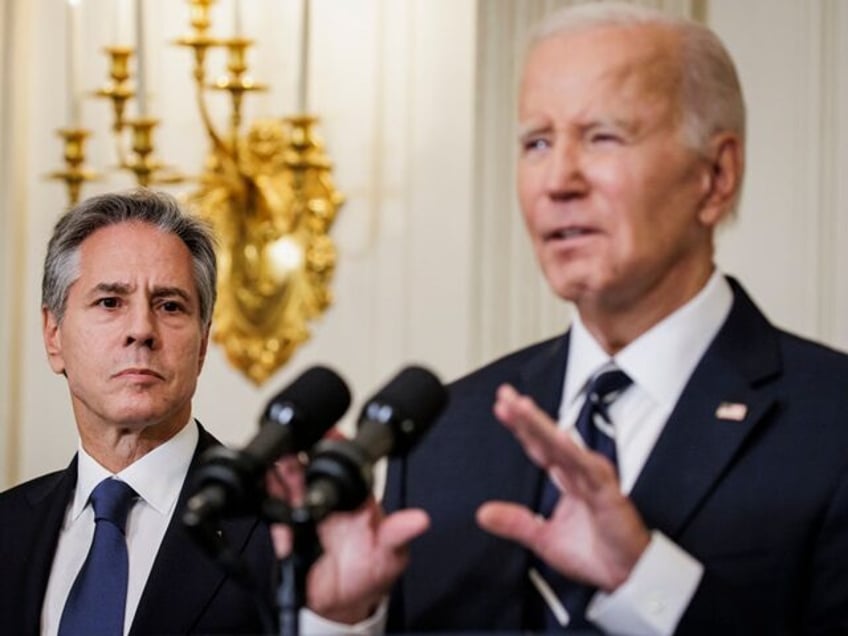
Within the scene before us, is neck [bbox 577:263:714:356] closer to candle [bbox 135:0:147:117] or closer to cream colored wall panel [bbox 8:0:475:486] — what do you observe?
cream colored wall panel [bbox 8:0:475:486]

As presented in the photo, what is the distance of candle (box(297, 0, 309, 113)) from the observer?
598 centimetres

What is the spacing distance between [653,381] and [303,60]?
3.18 metres

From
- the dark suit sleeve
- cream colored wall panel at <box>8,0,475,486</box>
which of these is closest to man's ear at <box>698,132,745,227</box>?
the dark suit sleeve

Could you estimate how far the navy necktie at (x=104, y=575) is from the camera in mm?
3637

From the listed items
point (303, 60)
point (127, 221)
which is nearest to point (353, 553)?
point (127, 221)

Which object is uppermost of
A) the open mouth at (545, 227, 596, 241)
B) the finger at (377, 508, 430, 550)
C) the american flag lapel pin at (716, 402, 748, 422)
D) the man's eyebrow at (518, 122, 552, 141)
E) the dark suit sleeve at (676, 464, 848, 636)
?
the man's eyebrow at (518, 122, 552, 141)

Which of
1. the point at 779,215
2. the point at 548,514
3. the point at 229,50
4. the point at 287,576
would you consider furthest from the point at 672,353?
the point at 229,50

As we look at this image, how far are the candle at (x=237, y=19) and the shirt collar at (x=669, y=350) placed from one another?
3.32 meters

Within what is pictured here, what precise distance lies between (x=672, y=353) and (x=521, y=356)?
0.30m

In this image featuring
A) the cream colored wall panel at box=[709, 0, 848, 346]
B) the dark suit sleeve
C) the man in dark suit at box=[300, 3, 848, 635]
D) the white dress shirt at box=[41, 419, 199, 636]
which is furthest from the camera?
the cream colored wall panel at box=[709, 0, 848, 346]

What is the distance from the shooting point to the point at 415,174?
6.20 meters

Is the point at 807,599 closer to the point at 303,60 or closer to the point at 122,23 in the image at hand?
the point at 303,60

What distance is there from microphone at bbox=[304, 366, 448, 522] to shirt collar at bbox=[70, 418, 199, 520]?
112 cm

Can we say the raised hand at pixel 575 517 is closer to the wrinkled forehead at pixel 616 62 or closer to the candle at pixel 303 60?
the wrinkled forehead at pixel 616 62
